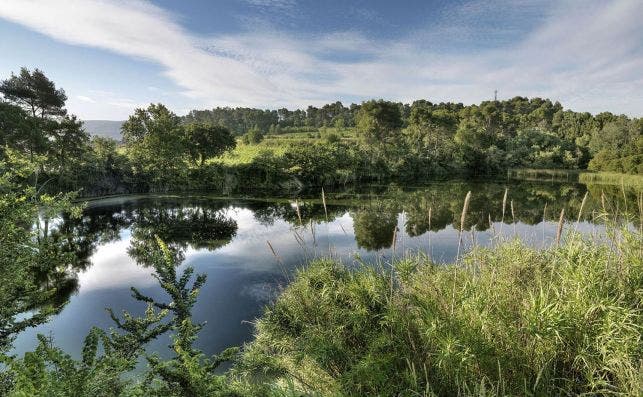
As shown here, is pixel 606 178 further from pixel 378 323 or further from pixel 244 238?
pixel 378 323

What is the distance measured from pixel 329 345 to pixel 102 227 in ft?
70.6

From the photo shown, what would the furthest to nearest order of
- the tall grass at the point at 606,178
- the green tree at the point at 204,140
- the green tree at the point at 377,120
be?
the green tree at the point at 377,120 → the tall grass at the point at 606,178 → the green tree at the point at 204,140

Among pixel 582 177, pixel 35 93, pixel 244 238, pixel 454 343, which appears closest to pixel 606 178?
pixel 582 177

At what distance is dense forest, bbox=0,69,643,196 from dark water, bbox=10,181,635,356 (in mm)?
4787

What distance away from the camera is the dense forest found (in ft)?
92.9

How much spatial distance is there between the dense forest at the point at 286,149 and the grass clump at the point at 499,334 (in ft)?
37.5

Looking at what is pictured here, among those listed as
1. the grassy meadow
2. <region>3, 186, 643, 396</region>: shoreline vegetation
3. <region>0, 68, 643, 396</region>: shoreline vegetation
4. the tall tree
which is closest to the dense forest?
the tall tree

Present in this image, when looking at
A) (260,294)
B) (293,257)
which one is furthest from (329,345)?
(293,257)

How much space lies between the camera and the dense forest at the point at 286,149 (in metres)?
28.3

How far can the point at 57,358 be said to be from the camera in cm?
336

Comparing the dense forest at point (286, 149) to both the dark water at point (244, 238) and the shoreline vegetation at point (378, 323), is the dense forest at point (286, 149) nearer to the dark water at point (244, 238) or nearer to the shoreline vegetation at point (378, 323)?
the dark water at point (244, 238)

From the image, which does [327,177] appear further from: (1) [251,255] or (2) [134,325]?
(2) [134,325]

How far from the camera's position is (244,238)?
65.4 ft

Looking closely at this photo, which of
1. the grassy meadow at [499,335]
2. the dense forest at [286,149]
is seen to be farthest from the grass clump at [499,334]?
the dense forest at [286,149]
